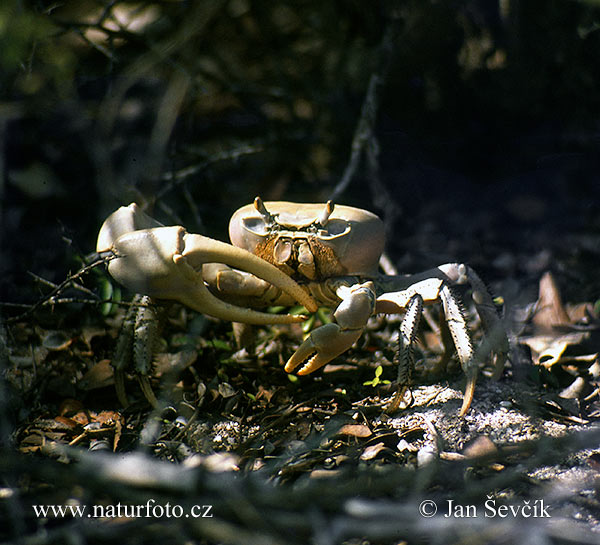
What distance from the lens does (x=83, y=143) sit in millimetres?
4746

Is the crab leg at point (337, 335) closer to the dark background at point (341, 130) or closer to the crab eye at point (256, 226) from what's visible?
the crab eye at point (256, 226)

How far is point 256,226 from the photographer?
9.48 ft

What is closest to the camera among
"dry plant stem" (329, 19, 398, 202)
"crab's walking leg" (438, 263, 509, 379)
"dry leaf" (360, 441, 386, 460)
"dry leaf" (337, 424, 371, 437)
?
"dry leaf" (360, 441, 386, 460)

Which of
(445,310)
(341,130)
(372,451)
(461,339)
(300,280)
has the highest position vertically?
(341,130)

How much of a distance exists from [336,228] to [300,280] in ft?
1.06

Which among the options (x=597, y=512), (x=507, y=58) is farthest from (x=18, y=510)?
(x=507, y=58)

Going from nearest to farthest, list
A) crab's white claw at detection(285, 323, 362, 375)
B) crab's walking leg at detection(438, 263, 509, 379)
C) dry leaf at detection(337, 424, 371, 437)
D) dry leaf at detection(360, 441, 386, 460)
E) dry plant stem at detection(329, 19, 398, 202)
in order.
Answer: dry leaf at detection(360, 441, 386, 460) < dry leaf at detection(337, 424, 371, 437) < crab's white claw at detection(285, 323, 362, 375) < crab's walking leg at detection(438, 263, 509, 379) < dry plant stem at detection(329, 19, 398, 202)

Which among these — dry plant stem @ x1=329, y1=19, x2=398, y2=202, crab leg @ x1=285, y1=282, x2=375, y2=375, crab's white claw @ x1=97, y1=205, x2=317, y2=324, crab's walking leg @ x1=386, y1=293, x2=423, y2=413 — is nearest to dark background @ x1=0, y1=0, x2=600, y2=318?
dry plant stem @ x1=329, y1=19, x2=398, y2=202

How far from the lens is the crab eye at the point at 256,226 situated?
9.36ft

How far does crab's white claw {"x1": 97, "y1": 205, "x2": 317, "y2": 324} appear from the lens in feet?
8.05

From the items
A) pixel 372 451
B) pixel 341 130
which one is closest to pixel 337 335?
pixel 372 451

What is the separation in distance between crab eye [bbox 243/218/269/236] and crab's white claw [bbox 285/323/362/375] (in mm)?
652

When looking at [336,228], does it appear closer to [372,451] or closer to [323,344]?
[323,344]

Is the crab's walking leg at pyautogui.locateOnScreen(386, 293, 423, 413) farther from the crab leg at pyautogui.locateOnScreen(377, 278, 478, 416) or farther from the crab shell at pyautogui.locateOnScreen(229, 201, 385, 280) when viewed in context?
the crab shell at pyautogui.locateOnScreen(229, 201, 385, 280)
